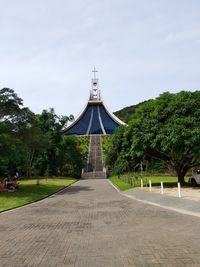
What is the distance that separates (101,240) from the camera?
826 cm

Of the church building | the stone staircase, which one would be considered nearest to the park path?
the stone staircase

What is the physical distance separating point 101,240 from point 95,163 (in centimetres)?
6090

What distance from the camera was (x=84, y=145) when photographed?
79688mm

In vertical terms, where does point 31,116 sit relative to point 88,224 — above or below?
above

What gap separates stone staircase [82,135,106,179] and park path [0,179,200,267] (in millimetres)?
A: 46937

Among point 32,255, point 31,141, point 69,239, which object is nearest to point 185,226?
point 69,239

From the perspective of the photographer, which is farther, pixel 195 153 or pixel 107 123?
pixel 107 123

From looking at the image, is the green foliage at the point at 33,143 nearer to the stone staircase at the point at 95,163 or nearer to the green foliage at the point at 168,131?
the stone staircase at the point at 95,163

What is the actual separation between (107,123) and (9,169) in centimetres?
5091

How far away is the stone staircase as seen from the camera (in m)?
60.3

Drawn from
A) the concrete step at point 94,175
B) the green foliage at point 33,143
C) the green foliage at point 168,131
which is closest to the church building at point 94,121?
the green foliage at point 33,143

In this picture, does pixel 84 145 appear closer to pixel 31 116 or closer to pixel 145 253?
pixel 31 116

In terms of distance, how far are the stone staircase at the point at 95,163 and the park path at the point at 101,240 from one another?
46.9 meters

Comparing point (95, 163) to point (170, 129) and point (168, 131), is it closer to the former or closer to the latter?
point (168, 131)
